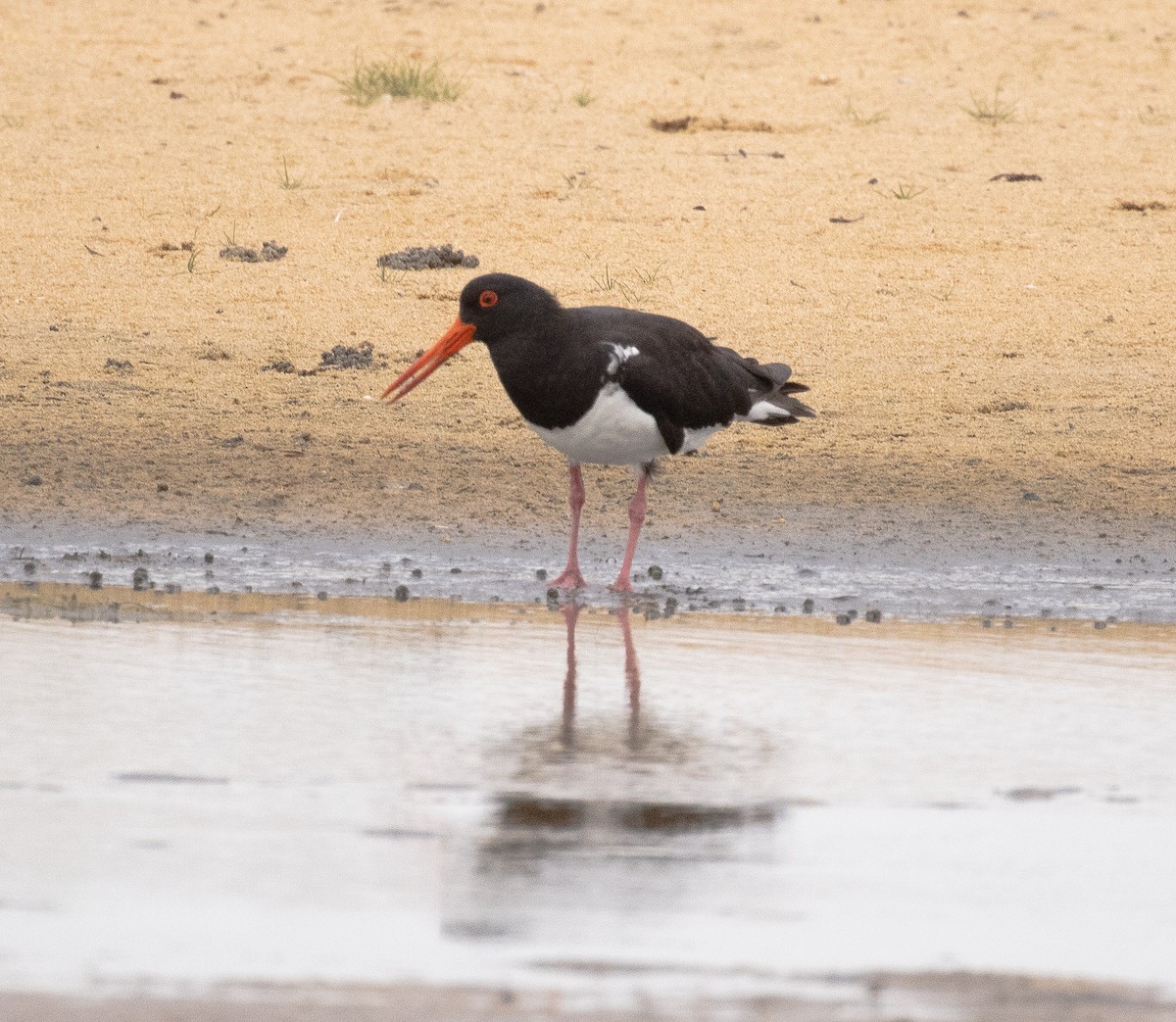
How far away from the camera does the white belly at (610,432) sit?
7.41 m

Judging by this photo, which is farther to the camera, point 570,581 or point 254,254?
point 254,254

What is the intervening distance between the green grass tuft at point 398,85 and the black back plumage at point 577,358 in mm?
6616

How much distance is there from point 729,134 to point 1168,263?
334 cm

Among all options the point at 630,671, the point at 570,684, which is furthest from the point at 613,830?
the point at 630,671

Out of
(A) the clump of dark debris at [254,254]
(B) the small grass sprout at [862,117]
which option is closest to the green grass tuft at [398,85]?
(B) the small grass sprout at [862,117]

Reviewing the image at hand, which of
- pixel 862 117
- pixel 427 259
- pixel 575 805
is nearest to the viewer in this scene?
pixel 575 805

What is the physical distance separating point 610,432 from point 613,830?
3220mm

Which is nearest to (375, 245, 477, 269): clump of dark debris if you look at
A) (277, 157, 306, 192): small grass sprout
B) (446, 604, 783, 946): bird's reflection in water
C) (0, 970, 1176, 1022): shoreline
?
(277, 157, 306, 192): small grass sprout

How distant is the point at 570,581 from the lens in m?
7.42

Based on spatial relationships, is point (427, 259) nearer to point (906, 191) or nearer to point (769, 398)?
point (906, 191)

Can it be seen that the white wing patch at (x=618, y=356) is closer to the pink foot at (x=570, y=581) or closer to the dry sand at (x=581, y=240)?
the pink foot at (x=570, y=581)

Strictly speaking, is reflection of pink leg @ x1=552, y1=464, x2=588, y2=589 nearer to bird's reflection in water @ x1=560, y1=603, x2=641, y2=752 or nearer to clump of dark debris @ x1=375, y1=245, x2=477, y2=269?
bird's reflection in water @ x1=560, y1=603, x2=641, y2=752

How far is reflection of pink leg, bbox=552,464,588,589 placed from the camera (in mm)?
7418

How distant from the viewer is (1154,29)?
53.0 ft
